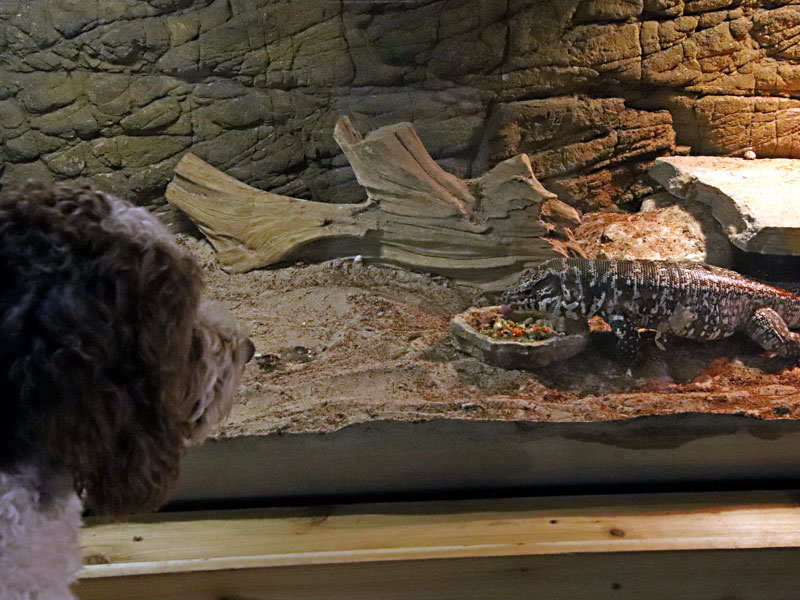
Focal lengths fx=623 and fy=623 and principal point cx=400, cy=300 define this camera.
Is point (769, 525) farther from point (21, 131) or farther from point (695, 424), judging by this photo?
point (21, 131)

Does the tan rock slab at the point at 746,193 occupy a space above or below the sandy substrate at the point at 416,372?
above

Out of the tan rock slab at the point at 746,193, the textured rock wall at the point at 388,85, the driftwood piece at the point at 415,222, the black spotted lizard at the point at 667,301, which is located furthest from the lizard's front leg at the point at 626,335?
the textured rock wall at the point at 388,85

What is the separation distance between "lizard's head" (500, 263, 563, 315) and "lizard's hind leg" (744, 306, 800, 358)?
87 cm

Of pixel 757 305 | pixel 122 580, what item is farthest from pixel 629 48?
pixel 122 580

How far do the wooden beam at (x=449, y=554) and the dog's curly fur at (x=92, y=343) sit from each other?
78 centimetres

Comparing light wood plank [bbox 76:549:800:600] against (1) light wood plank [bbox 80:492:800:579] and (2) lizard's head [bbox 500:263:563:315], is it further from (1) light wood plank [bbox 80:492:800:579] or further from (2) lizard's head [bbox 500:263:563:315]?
(2) lizard's head [bbox 500:263:563:315]

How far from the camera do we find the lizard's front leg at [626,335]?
283cm

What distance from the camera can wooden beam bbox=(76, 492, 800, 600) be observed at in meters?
1.81

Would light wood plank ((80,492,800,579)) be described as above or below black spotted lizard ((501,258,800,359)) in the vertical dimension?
below

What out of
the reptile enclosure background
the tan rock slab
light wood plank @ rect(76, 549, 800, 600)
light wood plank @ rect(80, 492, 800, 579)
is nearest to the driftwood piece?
the reptile enclosure background

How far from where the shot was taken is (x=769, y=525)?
189cm

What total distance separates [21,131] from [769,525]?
4.74 meters

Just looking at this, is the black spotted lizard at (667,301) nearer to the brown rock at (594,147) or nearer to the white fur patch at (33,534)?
the brown rock at (594,147)

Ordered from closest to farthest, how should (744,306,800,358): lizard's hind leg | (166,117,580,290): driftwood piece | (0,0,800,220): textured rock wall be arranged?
1. (744,306,800,358): lizard's hind leg
2. (166,117,580,290): driftwood piece
3. (0,0,800,220): textured rock wall
